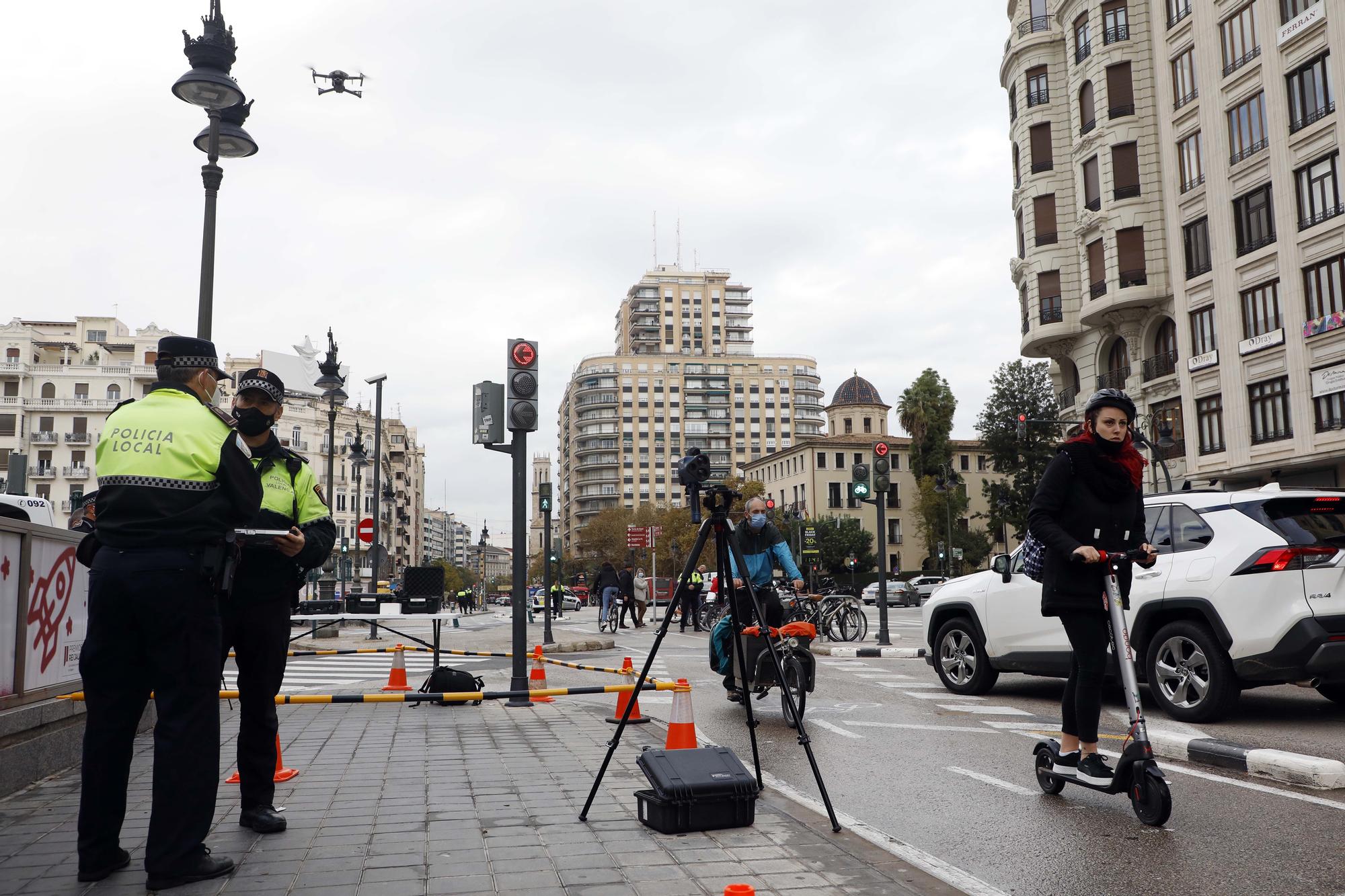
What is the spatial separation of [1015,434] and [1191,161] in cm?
1743

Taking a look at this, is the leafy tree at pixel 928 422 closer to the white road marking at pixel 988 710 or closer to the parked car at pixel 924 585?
the parked car at pixel 924 585

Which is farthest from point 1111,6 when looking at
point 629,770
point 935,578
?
point 629,770

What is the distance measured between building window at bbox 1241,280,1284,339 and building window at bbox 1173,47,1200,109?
7514mm

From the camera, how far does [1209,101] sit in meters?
35.9

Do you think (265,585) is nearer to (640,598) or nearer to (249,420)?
(249,420)

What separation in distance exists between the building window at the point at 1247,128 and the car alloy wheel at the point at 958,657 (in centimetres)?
2909

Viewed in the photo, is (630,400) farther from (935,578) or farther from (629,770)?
(629,770)

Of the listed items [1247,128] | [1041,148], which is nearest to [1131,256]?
[1247,128]

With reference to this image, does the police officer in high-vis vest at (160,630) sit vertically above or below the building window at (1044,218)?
below

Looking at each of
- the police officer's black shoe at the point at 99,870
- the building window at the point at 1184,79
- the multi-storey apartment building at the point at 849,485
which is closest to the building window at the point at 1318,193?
the building window at the point at 1184,79

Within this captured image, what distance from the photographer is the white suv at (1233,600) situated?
784 cm

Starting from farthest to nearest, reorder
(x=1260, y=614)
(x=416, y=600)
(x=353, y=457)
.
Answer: (x=353, y=457), (x=416, y=600), (x=1260, y=614)

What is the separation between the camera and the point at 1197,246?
3747cm

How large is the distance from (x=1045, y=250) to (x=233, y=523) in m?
45.6
